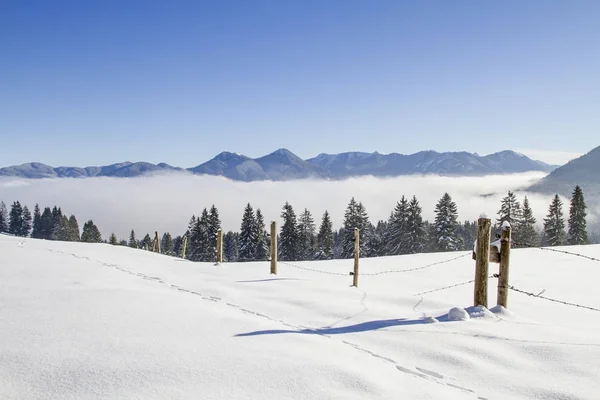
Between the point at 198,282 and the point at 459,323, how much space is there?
7.28m

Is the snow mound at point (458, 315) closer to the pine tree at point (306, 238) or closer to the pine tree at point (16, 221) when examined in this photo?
the pine tree at point (306, 238)

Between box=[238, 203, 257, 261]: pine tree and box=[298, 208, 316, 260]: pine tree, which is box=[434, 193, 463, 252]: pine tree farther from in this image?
box=[238, 203, 257, 261]: pine tree

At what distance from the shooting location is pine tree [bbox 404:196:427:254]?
188 feet

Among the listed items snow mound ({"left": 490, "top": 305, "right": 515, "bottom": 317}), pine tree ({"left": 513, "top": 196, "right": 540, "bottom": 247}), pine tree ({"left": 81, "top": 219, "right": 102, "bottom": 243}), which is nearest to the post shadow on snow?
snow mound ({"left": 490, "top": 305, "right": 515, "bottom": 317})

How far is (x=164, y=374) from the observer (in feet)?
13.9

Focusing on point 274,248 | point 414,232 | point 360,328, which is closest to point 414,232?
point 414,232

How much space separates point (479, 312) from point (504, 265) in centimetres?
131

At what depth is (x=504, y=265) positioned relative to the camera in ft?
28.0

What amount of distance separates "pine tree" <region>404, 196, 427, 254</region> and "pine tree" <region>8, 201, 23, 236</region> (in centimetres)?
9578

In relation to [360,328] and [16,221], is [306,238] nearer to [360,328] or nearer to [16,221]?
[360,328]

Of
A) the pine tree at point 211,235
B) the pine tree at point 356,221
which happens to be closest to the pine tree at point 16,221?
the pine tree at point 211,235

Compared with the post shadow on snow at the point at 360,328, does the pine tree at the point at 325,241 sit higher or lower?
lower

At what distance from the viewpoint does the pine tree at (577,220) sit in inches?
2210

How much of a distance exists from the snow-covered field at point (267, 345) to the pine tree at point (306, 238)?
54.4 m
